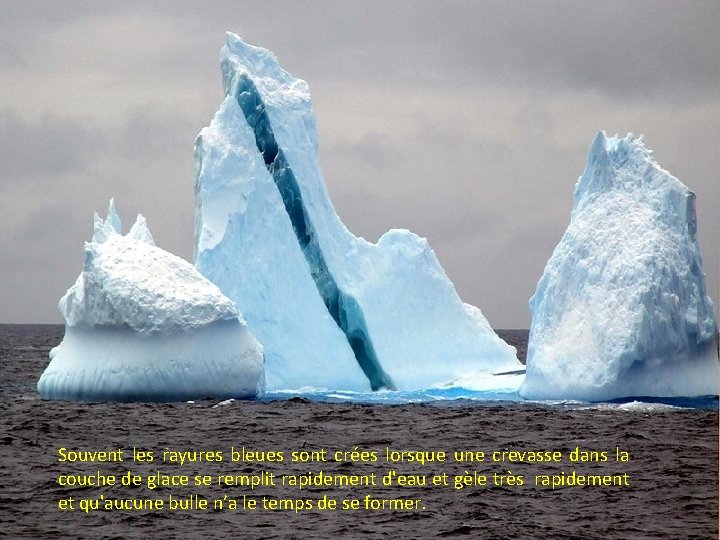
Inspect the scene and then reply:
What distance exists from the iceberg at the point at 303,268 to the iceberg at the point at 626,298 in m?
3.93

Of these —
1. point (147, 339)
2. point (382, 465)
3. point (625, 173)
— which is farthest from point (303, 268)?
point (382, 465)

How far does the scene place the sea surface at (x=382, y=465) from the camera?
1163 centimetres

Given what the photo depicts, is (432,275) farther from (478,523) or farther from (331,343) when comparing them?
(478,523)

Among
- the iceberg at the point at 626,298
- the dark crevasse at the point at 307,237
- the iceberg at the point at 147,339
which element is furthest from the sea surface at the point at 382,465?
the dark crevasse at the point at 307,237

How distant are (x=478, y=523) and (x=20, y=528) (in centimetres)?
429

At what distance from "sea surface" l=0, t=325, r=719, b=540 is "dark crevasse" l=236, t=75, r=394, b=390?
362 centimetres

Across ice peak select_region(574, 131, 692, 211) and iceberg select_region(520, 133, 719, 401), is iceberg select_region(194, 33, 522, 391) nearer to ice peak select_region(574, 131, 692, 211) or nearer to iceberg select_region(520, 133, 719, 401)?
iceberg select_region(520, 133, 719, 401)

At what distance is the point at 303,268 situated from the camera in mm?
25609

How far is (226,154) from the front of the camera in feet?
84.1

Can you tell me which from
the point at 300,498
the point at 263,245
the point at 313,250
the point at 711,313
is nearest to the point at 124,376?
the point at 263,245

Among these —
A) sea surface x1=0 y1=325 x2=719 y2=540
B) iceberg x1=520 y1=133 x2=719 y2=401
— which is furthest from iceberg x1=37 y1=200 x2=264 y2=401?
iceberg x1=520 y1=133 x2=719 y2=401

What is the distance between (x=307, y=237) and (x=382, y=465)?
1244cm

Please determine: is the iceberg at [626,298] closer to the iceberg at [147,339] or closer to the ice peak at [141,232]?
the iceberg at [147,339]

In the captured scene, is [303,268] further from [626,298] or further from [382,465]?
[382,465]
